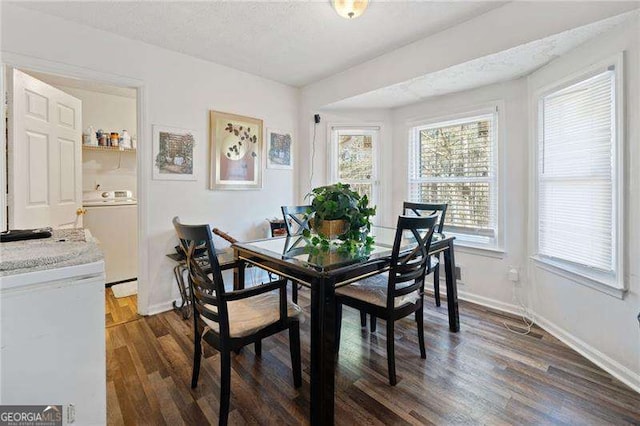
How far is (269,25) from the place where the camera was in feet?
8.10

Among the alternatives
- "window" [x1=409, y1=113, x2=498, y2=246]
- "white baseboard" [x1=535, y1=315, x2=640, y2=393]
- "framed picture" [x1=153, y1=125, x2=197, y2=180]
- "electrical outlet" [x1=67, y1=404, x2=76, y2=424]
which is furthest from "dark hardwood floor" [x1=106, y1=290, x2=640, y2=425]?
"framed picture" [x1=153, y1=125, x2=197, y2=180]

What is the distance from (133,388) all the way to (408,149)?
3.43 metres

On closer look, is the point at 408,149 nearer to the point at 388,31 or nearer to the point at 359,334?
the point at 388,31

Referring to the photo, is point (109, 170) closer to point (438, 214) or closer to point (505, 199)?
point (438, 214)

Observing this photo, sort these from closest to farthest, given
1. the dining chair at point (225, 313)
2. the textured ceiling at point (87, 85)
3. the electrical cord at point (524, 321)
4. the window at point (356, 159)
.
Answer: the dining chair at point (225, 313), the electrical cord at point (524, 321), the textured ceiling at point (87, 85), the window at point (356, 159)

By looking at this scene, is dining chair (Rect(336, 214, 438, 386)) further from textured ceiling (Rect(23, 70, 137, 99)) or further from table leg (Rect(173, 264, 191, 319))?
textured ceiling (Rect(23, 70, 137, 99))

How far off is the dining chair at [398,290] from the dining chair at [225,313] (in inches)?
18.1

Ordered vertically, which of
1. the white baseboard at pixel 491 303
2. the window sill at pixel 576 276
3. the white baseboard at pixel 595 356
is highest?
the window sill at pixel 576 276

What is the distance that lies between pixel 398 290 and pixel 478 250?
5.54ft

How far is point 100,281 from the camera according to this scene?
1.09 meters

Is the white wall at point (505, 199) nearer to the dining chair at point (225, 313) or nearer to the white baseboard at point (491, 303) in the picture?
the white baseboard at point (491, 303)

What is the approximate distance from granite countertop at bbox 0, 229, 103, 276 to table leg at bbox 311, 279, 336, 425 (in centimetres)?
94

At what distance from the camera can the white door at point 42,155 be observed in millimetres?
2320

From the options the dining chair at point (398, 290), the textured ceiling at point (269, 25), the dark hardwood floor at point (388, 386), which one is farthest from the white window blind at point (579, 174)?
the dining chair at point (398, 290)
